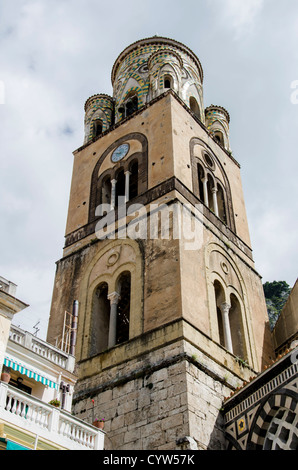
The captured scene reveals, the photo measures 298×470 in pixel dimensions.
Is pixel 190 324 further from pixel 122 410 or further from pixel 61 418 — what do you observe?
pixel 61 418

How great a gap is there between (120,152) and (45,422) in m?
13.9

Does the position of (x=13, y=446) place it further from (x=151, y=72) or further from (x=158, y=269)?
(x=151, y=72)

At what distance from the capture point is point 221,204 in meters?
24.1

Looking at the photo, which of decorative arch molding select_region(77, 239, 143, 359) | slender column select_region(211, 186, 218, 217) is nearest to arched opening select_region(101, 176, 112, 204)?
decorative arch molding select_region(77, 239, 143, 359)

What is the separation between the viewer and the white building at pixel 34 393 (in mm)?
11383

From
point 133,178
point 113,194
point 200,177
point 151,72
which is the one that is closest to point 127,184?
point 113,194

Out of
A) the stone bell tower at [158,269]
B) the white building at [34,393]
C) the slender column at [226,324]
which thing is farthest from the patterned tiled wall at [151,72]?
the white building at [34,393]

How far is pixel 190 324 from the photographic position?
54.7 ft

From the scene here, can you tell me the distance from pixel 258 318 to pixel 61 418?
402 inches

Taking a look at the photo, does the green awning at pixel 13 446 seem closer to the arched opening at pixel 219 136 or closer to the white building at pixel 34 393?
the white building at pixel 34 393

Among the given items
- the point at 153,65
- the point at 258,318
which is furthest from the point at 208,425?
the point at 153,65

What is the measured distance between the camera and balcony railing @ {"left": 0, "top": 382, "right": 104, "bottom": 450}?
1141cm

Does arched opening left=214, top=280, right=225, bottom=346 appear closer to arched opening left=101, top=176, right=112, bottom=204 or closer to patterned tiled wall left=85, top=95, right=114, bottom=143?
arched opening left=101, top=176, right=112, bottom=204

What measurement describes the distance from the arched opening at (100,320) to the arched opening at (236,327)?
4.07 meters
